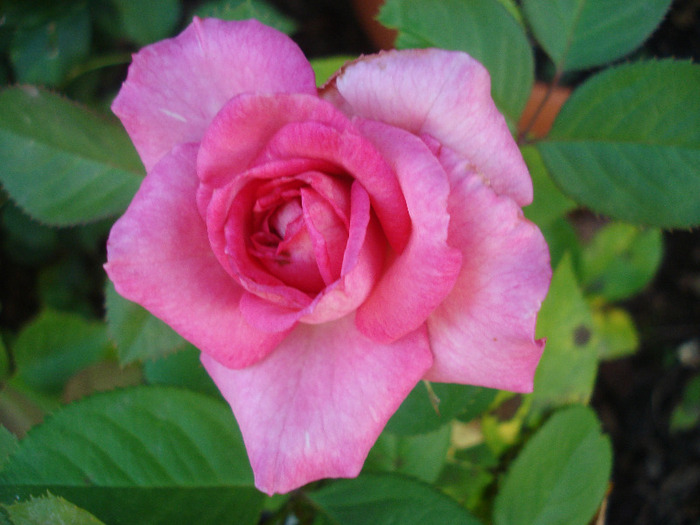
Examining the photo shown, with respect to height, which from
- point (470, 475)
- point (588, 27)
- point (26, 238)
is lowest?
point (470, 475)

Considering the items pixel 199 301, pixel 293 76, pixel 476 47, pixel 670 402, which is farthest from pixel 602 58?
pixel 670 402

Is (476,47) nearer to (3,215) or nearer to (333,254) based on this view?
(333,254)

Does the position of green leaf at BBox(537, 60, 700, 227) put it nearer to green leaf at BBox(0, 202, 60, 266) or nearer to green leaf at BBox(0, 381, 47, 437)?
green leaf at BBox(0, 381, 47, 437)

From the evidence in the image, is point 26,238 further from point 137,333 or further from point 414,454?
point 414,454

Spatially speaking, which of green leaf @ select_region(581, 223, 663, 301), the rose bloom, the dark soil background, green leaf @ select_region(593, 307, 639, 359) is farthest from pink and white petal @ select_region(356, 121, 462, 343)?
the dark soil background

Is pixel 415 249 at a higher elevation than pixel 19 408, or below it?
higher

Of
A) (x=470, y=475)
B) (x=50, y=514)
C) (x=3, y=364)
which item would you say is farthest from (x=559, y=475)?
(x=3, y=364)
